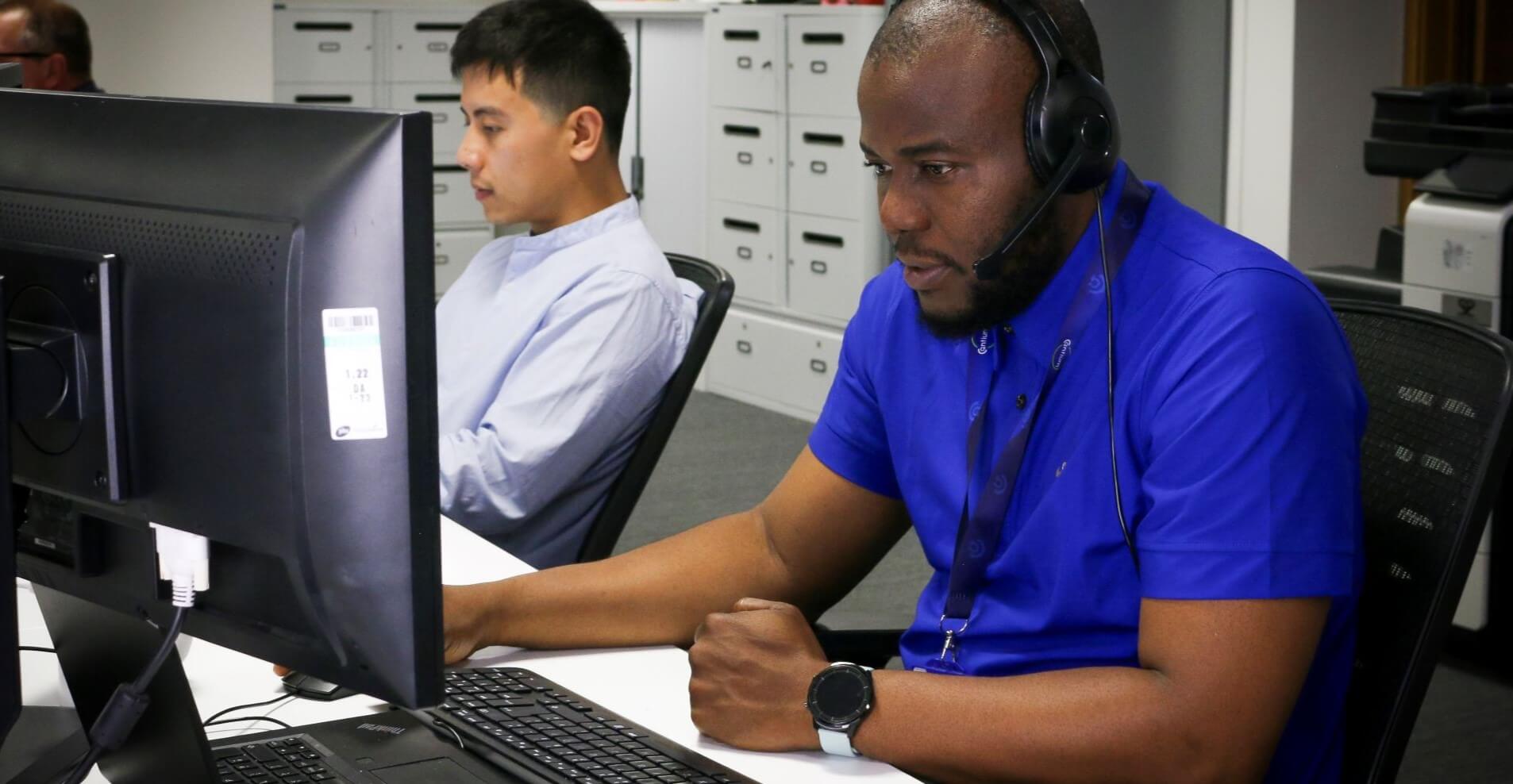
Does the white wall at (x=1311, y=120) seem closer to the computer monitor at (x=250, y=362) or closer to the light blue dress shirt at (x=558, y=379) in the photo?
the light blue dress shirt at (x=558, y=379)

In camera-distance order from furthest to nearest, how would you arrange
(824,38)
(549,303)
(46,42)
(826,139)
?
1. (826,139)
2. (824,38)
3. (46,42)
4. (549,303)

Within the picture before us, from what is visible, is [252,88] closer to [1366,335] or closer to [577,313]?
[577,313]

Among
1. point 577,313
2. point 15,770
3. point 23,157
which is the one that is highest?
point 23,157

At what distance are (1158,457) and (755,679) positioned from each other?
334 millimetres

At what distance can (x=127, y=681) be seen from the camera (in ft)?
3.60

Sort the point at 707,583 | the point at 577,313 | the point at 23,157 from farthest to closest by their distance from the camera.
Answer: the point at 577,313
the point at 707,583
the point at 23,157

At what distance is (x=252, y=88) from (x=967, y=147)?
166 inches

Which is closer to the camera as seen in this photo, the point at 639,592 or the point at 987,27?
the point at 987,27

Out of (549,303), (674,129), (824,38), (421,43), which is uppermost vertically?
(421,43)

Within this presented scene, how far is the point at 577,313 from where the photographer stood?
6.56ft

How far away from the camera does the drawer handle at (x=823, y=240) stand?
4914 millimetres

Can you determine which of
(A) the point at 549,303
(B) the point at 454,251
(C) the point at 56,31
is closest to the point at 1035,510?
(A) the point at 549,303

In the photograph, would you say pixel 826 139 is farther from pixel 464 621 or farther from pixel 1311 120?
pixel 464 621

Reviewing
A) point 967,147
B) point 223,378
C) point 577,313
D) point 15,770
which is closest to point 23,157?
point 223,378
